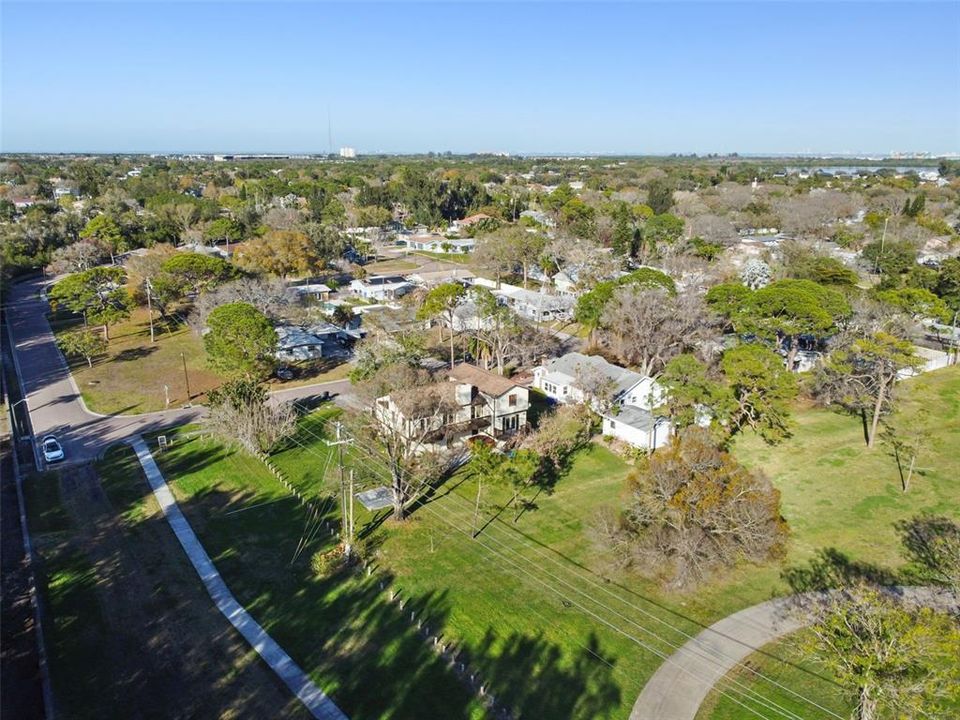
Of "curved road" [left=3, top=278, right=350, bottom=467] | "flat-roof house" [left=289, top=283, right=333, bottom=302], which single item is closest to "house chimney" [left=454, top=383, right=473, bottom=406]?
"curved road" [left=3, top=278, right=350, bottom=467]

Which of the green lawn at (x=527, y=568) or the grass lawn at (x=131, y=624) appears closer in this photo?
the grass lawn at (x=131, y=624)

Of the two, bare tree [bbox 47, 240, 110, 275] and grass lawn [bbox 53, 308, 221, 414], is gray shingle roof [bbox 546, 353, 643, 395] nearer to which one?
grass lawn [bbox 53, 308, 221, 414]

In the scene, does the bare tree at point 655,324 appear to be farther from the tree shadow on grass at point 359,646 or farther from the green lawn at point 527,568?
the tree shadow on grass at point 359,646

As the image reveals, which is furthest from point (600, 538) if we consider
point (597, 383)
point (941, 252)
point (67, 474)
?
point (941, 252)

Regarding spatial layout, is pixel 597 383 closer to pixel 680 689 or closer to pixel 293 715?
pixel 680 689

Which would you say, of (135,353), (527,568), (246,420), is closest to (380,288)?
(135,353)

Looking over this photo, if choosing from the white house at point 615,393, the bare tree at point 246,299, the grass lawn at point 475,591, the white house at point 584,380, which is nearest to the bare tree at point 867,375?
Result: the white house at point 615,393

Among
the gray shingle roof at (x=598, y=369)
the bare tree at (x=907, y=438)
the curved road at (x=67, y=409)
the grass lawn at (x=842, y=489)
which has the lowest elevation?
the grass lawn at (x=842, y=489)
